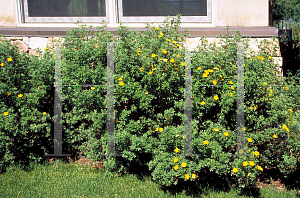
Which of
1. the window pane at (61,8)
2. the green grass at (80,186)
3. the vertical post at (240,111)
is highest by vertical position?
the window pane at (61,8)

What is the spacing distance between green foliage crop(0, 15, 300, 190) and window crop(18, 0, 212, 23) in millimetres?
1038

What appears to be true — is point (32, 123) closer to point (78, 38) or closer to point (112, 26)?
point (78, 38)

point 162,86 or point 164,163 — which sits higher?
point 162,86

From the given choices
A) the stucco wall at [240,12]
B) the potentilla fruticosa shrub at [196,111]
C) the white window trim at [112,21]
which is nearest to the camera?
the potentilla fruticosa shrub at [196,111]

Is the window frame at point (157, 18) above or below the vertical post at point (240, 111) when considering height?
above

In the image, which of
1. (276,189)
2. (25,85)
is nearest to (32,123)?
(25,85)

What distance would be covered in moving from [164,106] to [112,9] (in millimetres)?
2021

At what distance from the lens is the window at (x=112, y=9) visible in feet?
15.0

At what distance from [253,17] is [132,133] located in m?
2.67

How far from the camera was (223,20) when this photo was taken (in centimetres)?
443

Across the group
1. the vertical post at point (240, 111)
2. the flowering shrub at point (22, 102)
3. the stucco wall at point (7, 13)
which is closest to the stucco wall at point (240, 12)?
the vertical post at point (240, 111)

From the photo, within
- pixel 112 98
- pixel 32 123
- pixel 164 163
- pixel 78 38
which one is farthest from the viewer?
pixel 78 38

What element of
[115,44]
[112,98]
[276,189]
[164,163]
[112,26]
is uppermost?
[112,26]

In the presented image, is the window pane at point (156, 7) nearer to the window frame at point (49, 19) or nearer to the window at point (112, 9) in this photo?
the window at point (112, 9)
